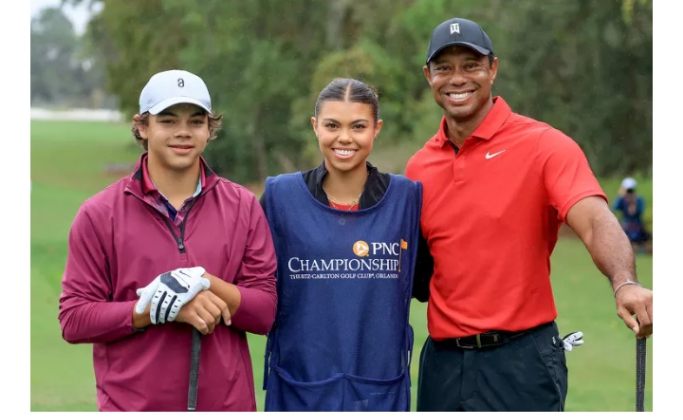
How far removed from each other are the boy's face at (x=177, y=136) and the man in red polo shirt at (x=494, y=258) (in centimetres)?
105

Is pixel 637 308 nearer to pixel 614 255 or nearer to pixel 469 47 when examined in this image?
pixel 614 255

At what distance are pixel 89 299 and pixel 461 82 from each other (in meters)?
1.79

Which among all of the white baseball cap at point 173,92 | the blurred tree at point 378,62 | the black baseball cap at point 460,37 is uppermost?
the blurred tree at point 378,62

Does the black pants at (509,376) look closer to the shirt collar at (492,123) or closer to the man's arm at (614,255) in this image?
the man's arm at (614,255)

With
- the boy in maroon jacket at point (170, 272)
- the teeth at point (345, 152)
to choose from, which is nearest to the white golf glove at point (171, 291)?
the boy in maroon jacket at point (170, 272)

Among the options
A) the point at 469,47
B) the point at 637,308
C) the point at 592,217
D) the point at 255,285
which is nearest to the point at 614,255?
the point at 592,217

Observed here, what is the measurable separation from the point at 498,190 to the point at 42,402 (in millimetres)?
6950

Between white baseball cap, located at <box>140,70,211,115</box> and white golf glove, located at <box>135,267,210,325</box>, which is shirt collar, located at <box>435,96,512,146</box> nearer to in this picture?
white baseball cap, located at <box>140,70,211,115</box>

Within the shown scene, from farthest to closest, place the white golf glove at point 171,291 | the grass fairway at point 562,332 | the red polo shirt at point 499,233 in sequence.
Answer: the grass fairway at point 562,332, the red polo shirt at point 499,233, the white golf glove at point 171,291

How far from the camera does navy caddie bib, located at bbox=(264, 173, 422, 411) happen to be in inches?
157

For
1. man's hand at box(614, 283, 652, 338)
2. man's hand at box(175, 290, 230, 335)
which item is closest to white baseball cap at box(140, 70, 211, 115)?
man's hand at box(175, 290, 230, 335)

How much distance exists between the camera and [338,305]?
4.02m

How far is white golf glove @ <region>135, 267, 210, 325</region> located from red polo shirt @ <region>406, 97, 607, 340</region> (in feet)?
3.82

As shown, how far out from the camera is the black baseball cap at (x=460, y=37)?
4250mm
